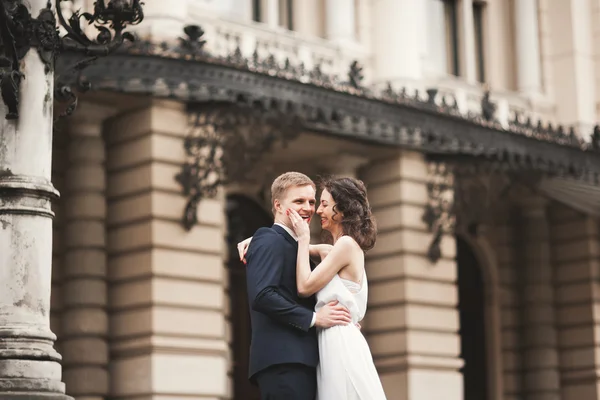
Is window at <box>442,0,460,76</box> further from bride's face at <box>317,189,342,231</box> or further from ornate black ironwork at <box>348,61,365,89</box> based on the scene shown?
bride's face at <box>317,189,342,231</box>

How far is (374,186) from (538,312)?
18.0 feet

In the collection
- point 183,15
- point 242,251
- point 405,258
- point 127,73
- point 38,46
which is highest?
point 183,15

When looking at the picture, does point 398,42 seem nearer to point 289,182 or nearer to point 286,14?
point 286,14

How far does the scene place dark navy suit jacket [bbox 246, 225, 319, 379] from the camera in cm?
560

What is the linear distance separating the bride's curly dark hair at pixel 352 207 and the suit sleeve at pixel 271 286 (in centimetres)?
34

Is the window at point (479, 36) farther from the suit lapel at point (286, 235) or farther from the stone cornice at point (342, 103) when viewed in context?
the suit lapel at point (286, 235)

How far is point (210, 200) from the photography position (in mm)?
16594

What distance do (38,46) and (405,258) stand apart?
41.2ft

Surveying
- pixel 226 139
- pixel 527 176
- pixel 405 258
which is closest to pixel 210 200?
pixel 226 139

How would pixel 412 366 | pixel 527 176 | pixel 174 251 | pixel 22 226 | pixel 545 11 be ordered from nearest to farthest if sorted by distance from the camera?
pixel 22 226 < pixel 174 251 < pixel 412 366 < pixel 527 176 < pixel 545 11

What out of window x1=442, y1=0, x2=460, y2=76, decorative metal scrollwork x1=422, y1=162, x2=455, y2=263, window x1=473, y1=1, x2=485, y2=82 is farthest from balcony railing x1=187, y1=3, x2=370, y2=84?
window x1=473, y1=1, x2=485, y2=82

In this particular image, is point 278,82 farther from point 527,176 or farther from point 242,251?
point 242,251

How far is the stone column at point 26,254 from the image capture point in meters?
6.34

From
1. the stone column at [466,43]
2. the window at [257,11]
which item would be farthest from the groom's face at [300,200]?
the stone column at [466,43]
